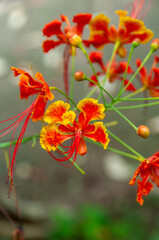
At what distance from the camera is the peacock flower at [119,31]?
1.30 meters

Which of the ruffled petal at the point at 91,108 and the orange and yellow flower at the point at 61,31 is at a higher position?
the orange and yellow flower at the point at 61,31

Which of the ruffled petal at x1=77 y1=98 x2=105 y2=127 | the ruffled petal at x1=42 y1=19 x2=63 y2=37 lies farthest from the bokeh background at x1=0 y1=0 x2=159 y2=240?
the ruffled petal at x1=77 y1=98 x2=105 y2=127

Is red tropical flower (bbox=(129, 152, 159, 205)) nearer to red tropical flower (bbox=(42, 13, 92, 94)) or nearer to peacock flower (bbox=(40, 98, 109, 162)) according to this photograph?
peacock flower (bbox=(40, 98, 109, 162))

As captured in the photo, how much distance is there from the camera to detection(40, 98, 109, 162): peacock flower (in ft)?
3.36

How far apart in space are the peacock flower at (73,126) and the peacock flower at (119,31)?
1.51 ft

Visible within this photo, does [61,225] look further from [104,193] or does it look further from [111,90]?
A: [111,90]

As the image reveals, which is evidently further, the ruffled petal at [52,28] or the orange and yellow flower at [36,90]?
the ruffled petal at [52,28]

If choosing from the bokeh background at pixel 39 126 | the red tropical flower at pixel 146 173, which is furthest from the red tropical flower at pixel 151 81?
the bokeh background at pixel 39 126

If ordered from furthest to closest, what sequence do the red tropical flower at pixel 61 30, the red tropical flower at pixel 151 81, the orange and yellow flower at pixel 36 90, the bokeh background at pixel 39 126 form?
the bokeh background at pixel 39 126, the red tropical flower at pixel 151 81, the red tropical flower at pixel 61 30, the orange and yellow flower at pixel 36 90

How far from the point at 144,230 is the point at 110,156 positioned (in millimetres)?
977

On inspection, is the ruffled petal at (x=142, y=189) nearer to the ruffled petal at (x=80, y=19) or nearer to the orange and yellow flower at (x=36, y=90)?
the orange and yellow flower at (x=36, y=90)

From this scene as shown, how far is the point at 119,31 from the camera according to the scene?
1.37 metres

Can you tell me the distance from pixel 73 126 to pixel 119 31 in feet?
1.72

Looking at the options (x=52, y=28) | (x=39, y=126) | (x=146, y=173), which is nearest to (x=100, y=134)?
(x=146, y=173)
